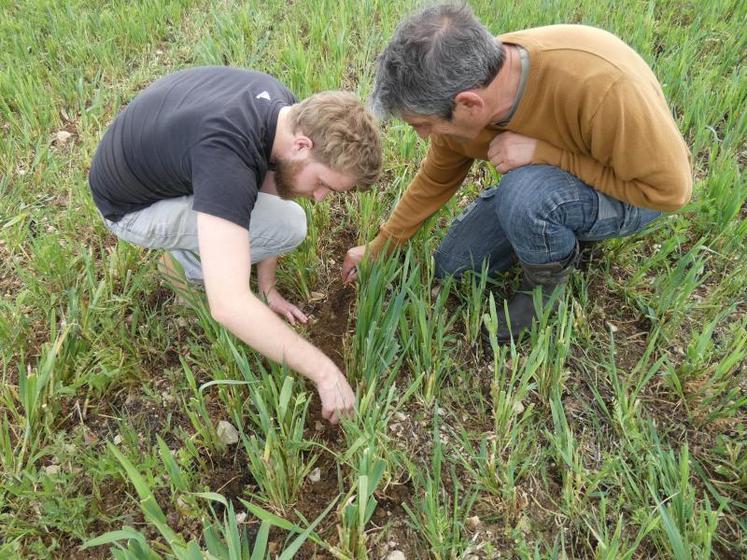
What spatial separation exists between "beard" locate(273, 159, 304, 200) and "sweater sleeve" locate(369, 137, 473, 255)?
1.13 ft

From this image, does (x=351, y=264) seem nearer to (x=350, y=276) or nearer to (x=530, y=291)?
(x=350, y=276)

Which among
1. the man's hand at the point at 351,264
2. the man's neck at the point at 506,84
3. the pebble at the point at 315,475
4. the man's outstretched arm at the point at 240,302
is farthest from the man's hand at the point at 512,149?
the pebble at the point at 315,475

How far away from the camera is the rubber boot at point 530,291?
163cm

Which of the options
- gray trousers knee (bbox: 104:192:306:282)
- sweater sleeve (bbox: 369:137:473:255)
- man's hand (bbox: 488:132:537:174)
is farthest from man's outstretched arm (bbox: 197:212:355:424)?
man's hand (bbox: 488:132:537:174)

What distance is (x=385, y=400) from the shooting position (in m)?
1.53

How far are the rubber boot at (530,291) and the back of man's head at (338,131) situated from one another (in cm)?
62

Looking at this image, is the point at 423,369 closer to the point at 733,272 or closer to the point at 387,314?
the point at 387,314

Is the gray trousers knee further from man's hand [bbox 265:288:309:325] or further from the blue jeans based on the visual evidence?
the blue jeans

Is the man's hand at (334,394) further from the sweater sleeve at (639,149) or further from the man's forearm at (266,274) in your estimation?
the sweater sleeve at (639,149)

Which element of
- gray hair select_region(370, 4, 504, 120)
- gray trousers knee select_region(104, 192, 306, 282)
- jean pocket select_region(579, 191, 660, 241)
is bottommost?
gray trousers knee select_region(104, 192, 306, 282)

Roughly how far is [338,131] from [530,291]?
0.81 metres

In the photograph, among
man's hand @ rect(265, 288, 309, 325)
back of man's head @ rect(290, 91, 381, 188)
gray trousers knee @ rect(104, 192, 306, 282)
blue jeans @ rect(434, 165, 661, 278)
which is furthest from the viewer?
man's hand @ rect(265, 288, 309, 325)

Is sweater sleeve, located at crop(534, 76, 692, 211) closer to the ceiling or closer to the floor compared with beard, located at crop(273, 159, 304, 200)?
closer to the ceiling

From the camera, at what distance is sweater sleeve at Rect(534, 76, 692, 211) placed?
1.29 meters
